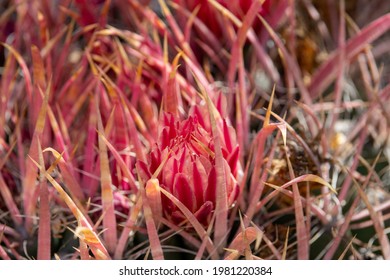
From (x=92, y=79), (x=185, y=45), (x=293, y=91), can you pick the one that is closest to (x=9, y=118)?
(x=92, y=79)

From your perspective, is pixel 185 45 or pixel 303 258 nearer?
pixel 303 258

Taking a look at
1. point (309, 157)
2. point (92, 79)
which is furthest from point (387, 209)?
point (92, 79)

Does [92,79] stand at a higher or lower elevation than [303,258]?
higher
